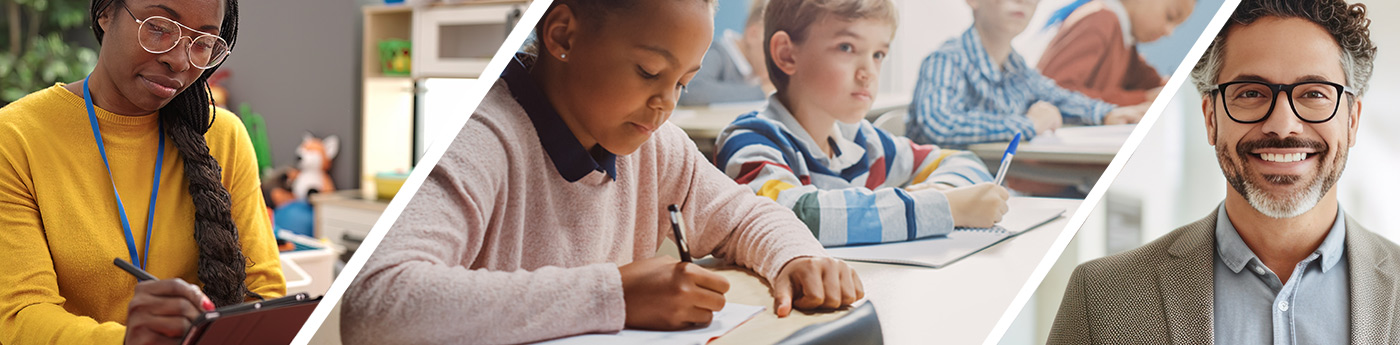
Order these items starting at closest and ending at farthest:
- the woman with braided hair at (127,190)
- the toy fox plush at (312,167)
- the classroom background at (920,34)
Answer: the woman with braided hair at (127,190) < the classroom background at (920,34) < the toy fox plush at (312,167)

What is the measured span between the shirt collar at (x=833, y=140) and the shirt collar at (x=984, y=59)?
134 millimetres

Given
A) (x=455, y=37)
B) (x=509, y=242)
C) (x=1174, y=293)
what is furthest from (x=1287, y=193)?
(x=455, y=37)

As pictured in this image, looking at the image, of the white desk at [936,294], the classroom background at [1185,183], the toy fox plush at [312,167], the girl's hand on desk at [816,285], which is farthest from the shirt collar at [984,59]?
the toy fox plush at [312,167]

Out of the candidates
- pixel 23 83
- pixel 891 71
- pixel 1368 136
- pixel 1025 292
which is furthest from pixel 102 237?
pixel 23 83

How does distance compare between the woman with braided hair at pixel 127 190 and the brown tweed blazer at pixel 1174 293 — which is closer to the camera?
the woman with braided hair at pixel 127 190

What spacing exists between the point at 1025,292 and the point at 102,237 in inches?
28.6

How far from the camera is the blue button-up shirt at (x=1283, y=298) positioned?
3.47 ft

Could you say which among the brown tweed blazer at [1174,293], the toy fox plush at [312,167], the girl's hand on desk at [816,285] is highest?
the girl's hand on desk at [816,285]

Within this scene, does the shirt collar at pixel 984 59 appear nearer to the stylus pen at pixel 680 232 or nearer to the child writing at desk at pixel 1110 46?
the child writing at desk at pixel 1110 46

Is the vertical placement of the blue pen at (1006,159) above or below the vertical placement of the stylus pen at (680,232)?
above

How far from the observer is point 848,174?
747 mm

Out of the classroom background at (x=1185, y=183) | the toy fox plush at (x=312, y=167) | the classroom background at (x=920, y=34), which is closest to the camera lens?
the classroom background at (x=920, y=34)

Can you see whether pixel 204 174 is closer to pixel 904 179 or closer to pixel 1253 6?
pixel 904 179

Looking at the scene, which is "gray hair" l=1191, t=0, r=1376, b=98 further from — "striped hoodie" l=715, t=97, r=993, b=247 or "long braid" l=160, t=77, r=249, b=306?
"long braid" l=160, t=77, r=249, b=306
